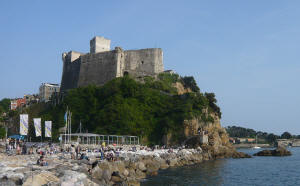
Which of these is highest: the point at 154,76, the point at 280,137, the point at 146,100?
the point at 154,76

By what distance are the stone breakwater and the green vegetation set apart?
707cm

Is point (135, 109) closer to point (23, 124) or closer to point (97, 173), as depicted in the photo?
point (23, 124)

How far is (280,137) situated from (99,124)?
107 meters

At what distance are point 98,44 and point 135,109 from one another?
2507 centimetres

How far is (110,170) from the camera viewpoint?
2050 cm

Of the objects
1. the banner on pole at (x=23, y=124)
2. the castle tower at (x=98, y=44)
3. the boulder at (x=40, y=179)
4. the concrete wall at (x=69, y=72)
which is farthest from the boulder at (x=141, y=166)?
the castle tower at (x=98, y=44)

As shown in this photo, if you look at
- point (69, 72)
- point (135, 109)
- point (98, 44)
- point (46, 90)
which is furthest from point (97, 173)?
point (46, 90)

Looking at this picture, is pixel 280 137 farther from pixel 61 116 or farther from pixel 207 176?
pixel 207 176

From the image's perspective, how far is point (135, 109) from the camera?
4759 centimetres

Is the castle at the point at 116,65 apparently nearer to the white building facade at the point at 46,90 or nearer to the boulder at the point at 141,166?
the white building facade at the point at 46,90

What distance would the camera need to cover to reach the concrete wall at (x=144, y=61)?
192ft

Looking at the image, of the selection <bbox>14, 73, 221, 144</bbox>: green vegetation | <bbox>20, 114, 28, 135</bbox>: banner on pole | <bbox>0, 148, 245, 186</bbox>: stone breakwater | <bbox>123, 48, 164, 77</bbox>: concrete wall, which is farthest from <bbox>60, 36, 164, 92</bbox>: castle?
<bbox>20, 114, 28, 135</bbox>: banner on pole

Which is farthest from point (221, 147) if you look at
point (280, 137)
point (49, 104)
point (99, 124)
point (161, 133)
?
point (280, 137)

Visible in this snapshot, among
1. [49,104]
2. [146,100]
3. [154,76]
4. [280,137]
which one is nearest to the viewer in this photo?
[146,100]
